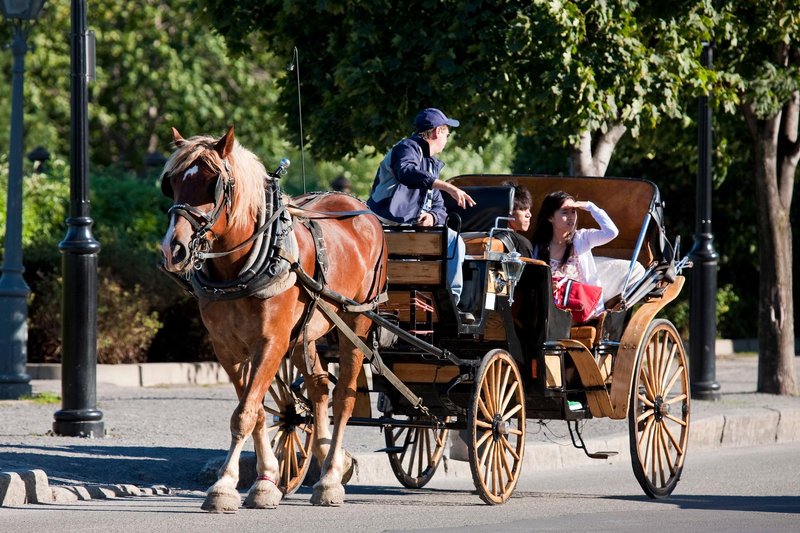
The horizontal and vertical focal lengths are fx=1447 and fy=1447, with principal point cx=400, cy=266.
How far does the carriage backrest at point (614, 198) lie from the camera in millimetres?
10539

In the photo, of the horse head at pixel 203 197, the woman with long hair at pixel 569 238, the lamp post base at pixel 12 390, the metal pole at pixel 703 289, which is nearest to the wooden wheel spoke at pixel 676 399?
the woman with long hair at pixel 569 238

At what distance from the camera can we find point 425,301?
9.02 meters

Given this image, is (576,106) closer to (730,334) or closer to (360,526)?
(360,526)

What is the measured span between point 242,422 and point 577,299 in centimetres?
281

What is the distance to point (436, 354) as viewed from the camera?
880 centimetres

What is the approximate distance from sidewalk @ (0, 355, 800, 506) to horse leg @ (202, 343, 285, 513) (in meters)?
1.24

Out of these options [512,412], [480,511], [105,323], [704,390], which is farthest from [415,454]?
[105,323]

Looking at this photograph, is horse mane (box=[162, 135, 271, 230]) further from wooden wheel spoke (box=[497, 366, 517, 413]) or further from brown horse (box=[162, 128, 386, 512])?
wooden wheel spoke (box=[497, 366, 517, 413])

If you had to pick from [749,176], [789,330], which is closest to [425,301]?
[789,330]

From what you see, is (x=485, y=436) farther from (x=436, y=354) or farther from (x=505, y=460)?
(x=436, y=354)

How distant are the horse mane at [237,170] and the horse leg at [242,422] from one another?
722 mm

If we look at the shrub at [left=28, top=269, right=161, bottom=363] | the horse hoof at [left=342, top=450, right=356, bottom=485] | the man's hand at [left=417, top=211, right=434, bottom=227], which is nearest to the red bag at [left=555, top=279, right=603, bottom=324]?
the man's hand at [left=417, top=211, right=434, bottom=227]

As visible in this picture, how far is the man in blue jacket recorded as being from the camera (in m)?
8.81

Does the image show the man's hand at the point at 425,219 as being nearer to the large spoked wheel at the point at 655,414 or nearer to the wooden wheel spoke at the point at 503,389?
the wooden wheel spoke at the point at 503,389
